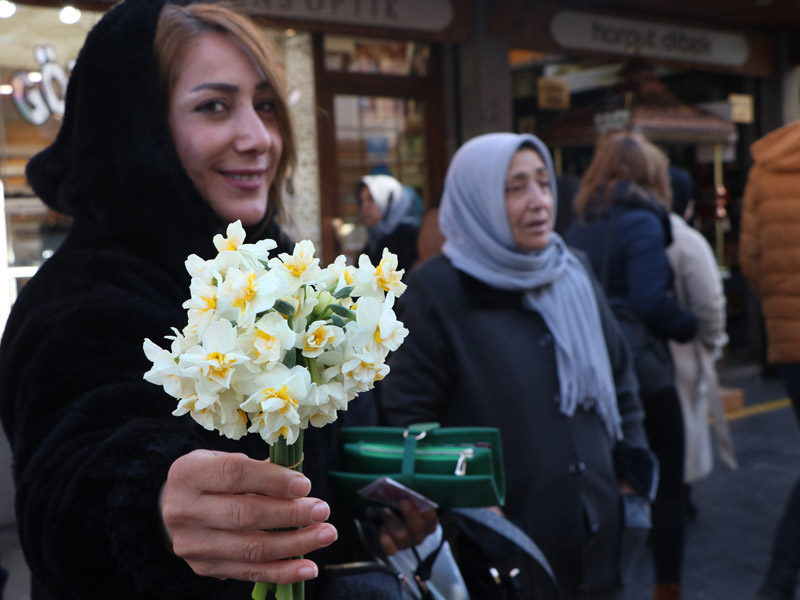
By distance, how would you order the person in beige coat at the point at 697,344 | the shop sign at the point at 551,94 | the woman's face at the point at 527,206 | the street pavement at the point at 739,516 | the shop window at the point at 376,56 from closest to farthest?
1. the woman's face at the point at 527,206
2. the street pavement at the point at 739,516
3. the person in beige coat at the point at 697,344
4. the shop window at the point at 376,56
5. the shop sign at the point at 551,94

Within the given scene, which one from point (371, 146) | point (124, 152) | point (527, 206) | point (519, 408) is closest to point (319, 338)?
point (124, 152)

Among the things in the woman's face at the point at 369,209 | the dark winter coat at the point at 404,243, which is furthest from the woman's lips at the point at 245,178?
the woman's face at the point at 369,209

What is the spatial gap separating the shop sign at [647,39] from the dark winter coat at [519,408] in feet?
20.8

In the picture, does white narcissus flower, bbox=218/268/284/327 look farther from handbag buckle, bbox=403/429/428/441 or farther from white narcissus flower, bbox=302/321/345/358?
handbag buckle, bbox=403/429/428/441

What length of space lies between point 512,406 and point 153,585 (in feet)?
4.91

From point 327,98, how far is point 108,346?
624cm

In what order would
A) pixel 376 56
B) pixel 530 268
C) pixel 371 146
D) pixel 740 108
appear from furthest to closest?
pixel 740 108, pixel 371 146, pixel 376 56, pixel 530 268

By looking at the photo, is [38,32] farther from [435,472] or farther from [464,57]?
[435,472]

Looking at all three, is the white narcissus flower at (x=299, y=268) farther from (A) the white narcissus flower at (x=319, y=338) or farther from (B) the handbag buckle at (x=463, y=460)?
(B) the handbag buckle at (x=463, y=460)

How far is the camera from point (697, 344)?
4688 mm

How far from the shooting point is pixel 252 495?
0.99 meters

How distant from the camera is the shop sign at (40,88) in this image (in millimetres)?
5816

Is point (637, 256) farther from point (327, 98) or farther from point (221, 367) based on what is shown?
point (327, 98)

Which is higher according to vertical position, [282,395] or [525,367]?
[282,395]
